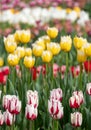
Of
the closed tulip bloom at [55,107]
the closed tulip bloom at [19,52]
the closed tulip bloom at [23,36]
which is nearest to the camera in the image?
the closed tulip bloom at [55,107]

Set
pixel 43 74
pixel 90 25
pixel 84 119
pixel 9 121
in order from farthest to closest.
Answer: pixel 90 25 < pixel 43 74 < pixel 84 119 < pixel 9 121

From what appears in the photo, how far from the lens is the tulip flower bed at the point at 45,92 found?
3311 mm

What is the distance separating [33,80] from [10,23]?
6400 millimetres

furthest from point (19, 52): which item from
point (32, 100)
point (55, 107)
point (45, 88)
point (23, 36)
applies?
point (55, 107)

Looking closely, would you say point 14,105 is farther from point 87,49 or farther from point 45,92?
point 87,49

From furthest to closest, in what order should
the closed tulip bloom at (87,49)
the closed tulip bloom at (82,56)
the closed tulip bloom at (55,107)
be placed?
the closed tulip bloom at (82,56) < the closed tulip bloom at (87,49) < the closed tulip bloom at (55,107)

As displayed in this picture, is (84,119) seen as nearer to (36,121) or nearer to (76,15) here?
(36,121)

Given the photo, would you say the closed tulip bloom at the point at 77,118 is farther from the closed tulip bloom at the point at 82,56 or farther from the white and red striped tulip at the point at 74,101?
the closed tulip bloom at the point at 82,56

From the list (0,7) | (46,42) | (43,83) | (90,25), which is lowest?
(43,83)

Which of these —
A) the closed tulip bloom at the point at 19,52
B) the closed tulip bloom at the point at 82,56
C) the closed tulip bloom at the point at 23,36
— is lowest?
the closed tulip bloom at the point at 82,56

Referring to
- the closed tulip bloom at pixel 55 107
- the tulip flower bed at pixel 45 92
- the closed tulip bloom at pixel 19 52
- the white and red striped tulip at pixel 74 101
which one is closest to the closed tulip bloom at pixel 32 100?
the tulip flower bed at pixel 45 92

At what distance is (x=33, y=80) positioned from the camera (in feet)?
15.3

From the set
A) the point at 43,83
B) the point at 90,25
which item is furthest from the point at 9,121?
the point at 90,25

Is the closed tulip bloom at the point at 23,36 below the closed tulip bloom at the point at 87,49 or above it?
above
